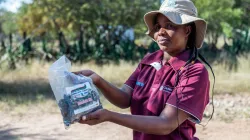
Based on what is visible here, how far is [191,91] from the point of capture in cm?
172

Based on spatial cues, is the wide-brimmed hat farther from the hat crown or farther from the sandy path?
the sandy path

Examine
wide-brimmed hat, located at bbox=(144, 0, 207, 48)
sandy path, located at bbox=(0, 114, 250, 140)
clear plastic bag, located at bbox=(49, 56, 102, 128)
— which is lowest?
sandy path, located at bbox=(0, 114, 250, 140)

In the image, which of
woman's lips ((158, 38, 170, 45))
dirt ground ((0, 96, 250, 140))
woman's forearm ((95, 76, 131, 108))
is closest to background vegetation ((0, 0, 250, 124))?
dirt ground ((0, 96, 250, 140))

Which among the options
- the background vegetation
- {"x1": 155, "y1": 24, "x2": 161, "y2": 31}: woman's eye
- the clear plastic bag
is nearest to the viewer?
the clear plastic bag

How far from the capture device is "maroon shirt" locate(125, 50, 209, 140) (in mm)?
1719

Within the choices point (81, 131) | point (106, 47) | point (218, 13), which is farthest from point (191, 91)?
point (218, 13)

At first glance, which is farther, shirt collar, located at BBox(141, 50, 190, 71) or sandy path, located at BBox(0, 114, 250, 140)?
sandy path, located at BBox(0, 114, 250, 140)

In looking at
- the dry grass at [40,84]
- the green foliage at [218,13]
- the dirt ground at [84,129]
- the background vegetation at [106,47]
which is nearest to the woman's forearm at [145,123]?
the dirt ground at [84,129]

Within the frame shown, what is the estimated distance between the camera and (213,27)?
14891mm

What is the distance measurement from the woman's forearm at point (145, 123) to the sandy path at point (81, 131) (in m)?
3.60

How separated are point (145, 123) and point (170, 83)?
25cm

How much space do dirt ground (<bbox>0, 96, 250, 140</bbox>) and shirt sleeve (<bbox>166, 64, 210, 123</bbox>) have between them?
3574 millimetres

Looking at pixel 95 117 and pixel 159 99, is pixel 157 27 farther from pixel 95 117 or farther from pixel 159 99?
pixel 95 117

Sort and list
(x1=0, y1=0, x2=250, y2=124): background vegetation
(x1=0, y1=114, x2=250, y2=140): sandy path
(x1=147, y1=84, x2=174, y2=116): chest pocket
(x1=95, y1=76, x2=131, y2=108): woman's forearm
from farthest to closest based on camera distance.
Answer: (x1=0, y1=0, x2=250, y2=124): background vegetation → (x1=0, y1=114, x2=250, y2=140): sandy path → (x1=95, y1=76, x2=131, y2=108): woman's forearm → (x1=147, y1=84, x2=174, y2=116): chest pocket
